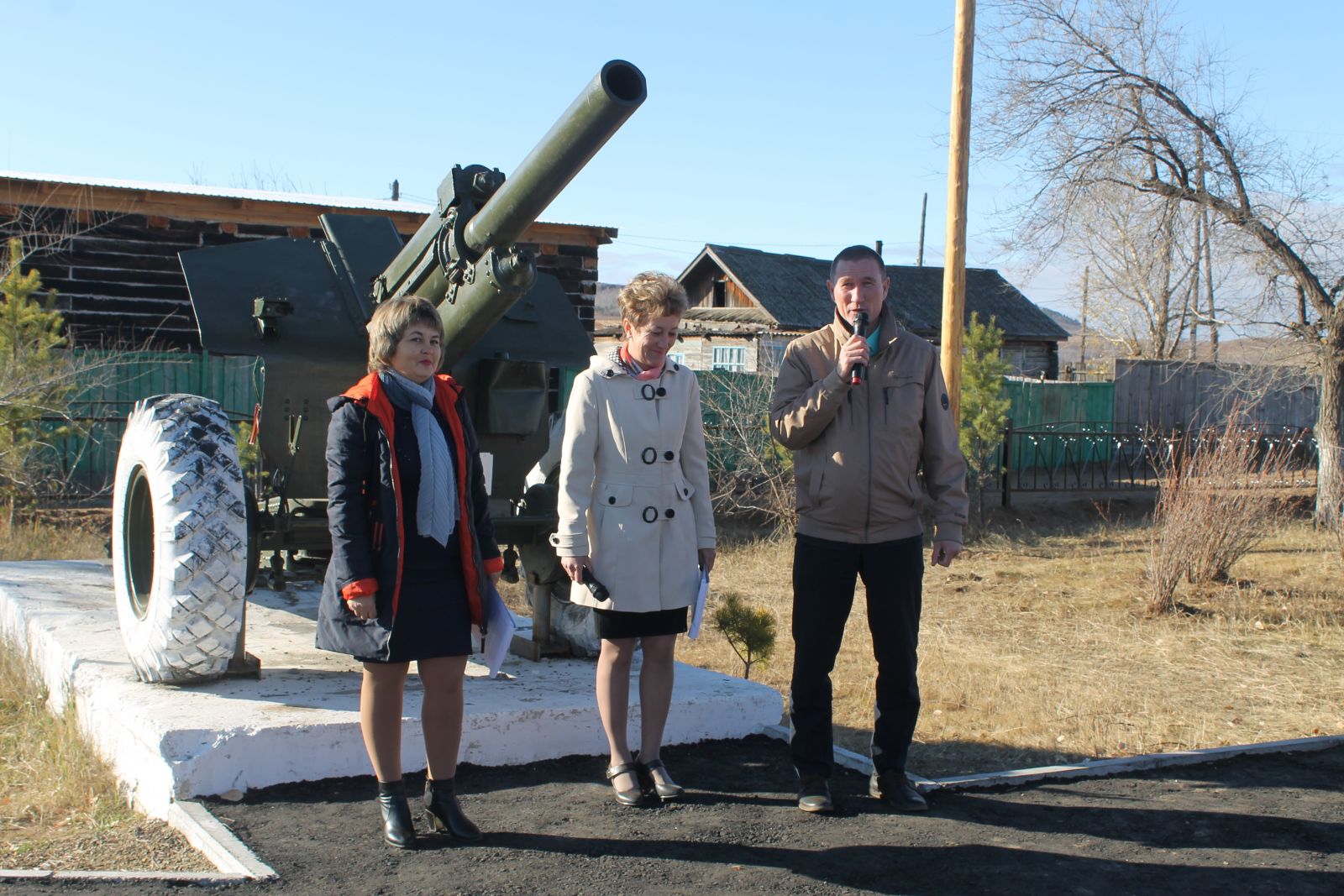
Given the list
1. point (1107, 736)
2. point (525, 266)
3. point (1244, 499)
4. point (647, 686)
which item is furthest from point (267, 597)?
point (1244, 499)

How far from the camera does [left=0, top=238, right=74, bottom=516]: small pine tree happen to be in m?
10.5

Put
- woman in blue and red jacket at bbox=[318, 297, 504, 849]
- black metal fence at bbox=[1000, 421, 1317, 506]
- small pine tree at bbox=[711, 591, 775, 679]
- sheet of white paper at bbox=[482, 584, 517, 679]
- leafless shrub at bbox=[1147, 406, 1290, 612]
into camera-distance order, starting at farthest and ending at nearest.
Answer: black metal fence at bbox=[1000, 421, 1317, 506] → leafless shrub at bbox=[1147, 406, 1290, 612] → small pine tree at bbox=[711, 591, 775, 679] → sheet of white paper at bbox=[482, 584, 517, 679] → woman in blue and red jacket at bbox=[318, 297, 504, 849]

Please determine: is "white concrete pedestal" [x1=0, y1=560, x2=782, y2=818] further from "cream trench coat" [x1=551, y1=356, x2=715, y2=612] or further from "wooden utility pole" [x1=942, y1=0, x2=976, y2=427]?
Answer: "wooden utility pole" [x1=942, y1=0, x2=976, y2=427]

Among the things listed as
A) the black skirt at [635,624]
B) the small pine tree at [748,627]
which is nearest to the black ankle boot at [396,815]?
the black skirt at [635,624]

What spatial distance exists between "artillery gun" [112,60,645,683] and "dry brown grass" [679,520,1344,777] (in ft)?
7.20

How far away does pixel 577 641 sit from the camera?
5.47 meters

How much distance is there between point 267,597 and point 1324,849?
17.8 feet

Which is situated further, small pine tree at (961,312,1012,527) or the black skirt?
small pine tree at (961,312,1012,527)

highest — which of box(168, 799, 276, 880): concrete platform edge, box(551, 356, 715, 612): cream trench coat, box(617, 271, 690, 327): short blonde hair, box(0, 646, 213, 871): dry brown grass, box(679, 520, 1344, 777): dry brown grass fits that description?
box(617, 271, 690, 327): short blonde hair

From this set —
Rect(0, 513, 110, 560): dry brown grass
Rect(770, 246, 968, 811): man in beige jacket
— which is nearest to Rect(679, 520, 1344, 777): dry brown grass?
Rect(770, 246, 968, 811): man in beige jacket

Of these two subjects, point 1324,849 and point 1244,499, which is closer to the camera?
point 1324,849

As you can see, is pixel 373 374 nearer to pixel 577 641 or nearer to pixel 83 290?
pixel 577 641

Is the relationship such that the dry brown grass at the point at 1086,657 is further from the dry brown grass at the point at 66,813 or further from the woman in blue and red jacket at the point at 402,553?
the dry brown grass at the point at 66,813

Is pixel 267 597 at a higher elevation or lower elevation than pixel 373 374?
lower
